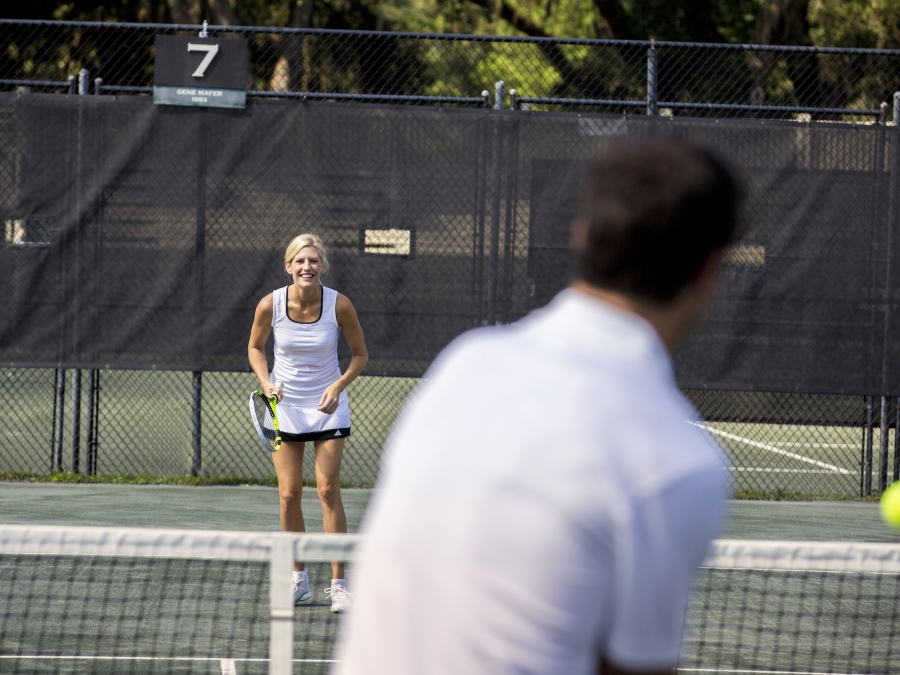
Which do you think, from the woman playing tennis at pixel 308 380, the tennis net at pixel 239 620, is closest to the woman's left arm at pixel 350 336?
the woman playing tennis at pixel 308 380

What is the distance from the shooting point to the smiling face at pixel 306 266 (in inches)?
210

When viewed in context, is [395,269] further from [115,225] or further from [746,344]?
[746,344]

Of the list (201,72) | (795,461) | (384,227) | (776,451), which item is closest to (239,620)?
(384,227)

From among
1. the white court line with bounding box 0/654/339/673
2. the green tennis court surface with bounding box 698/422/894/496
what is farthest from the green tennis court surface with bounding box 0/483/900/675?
the green tennis court surface with bounding box 698/422/894/496

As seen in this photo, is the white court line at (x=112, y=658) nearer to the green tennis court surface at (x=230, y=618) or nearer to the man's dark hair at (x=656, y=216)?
the green tennis court surface at (x=230, y=618)

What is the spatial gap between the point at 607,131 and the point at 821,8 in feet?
43.7

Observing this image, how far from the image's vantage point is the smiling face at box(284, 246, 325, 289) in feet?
17.5

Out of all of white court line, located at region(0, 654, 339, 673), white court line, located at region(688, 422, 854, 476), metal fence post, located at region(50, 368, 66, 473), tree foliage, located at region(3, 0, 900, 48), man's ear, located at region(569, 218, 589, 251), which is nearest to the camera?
man's ear, located at region(569, 218, 589, 251)

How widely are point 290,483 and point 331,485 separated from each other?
195 millimetres

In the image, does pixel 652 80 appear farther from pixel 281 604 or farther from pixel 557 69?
pixel 557 69

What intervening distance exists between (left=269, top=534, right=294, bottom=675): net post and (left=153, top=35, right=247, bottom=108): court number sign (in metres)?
5.70

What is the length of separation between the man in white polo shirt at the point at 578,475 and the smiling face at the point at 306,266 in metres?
4.25

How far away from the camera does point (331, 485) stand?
5.23 m

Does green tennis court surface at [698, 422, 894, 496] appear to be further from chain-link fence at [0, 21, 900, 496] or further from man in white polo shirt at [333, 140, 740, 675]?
man in white polo shirt at [333, 140, 740, 675]
